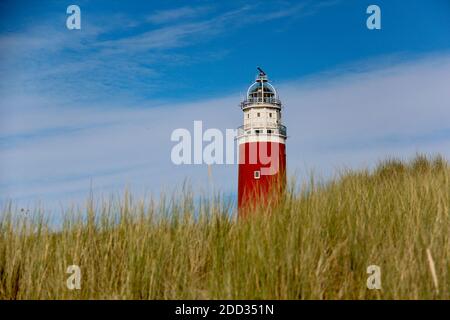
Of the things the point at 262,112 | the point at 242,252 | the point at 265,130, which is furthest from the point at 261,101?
the point at 242,252

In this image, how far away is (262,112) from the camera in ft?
71.6

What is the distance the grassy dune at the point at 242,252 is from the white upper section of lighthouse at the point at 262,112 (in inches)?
626

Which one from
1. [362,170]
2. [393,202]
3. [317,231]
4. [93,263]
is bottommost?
[93,263]

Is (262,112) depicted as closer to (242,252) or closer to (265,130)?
(265,130)

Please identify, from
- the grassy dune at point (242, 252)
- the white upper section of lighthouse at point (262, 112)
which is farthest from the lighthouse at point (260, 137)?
the grassy dune at point (242, 252)

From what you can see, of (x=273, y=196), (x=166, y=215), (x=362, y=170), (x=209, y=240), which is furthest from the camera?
(x=362, y=170)

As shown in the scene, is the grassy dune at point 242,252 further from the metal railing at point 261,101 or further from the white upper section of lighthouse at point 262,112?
the metal railing at point 261,101

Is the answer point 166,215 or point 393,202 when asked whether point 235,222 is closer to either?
point 166,215

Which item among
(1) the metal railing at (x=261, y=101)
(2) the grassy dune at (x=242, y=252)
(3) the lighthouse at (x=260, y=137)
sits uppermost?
(1) the metal railing at (x=261, y=101)

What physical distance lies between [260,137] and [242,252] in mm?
17210

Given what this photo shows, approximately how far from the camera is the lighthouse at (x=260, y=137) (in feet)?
65.3

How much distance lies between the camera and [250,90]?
76.3 ft
